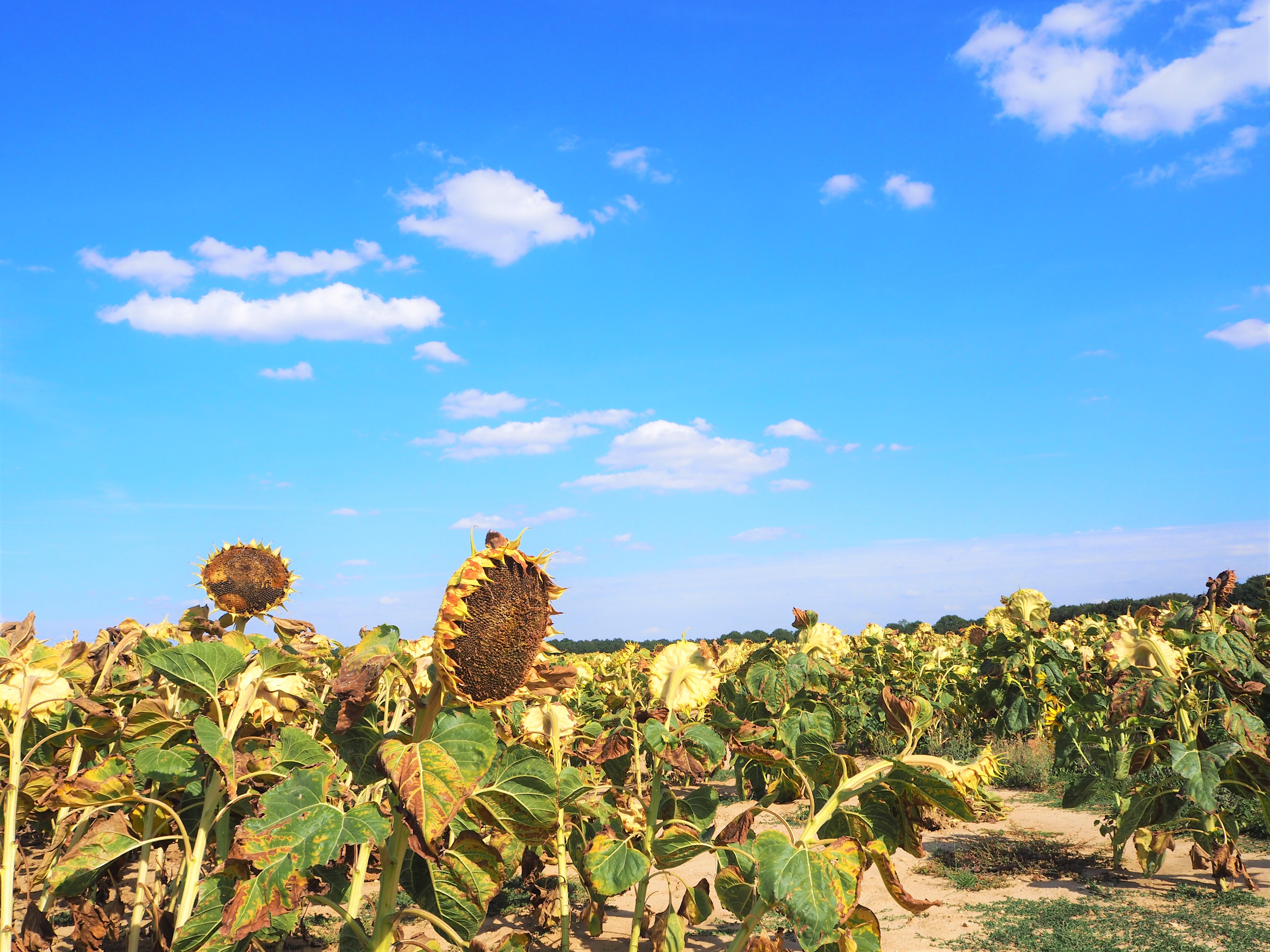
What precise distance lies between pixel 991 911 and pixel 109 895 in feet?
16.7

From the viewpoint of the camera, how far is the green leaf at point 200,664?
9.88 feet

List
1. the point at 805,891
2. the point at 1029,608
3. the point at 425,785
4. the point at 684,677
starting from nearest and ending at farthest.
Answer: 1. the point at 425,785
2. the point at 805,891
3. the point at 684,677
4. the point at 1029,608

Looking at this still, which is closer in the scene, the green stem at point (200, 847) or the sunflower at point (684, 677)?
the green stem at point (200, 847)

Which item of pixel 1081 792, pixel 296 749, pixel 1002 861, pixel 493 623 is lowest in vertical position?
pixel 1002 861

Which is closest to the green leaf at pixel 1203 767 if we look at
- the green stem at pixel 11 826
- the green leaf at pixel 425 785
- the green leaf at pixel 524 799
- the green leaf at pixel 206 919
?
the green leaf at pixel 524 799

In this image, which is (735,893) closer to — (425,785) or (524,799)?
(524,799)

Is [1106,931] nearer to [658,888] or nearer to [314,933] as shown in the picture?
[658,888]

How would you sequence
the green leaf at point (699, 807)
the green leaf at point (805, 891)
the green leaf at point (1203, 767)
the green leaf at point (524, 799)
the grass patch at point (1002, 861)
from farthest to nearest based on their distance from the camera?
the grass patch at point (1002, 861) < the green leaf at point (1203, 767) < the green leaf at point (699, 807) < the green leaf at point (524, 799) < the green leaf at point (805, 891)

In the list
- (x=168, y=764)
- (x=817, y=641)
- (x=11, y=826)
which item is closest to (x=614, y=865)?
(x=168, y=764)

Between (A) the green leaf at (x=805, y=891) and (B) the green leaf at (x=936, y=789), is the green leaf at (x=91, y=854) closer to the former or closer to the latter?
(A) the green leaf at (x=805, y=891)

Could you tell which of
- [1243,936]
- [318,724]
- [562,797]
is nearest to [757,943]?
[562,797]

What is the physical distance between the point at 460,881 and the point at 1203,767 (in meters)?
3.95

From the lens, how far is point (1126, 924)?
Answer: 5.19 metres

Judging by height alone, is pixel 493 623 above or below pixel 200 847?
above
